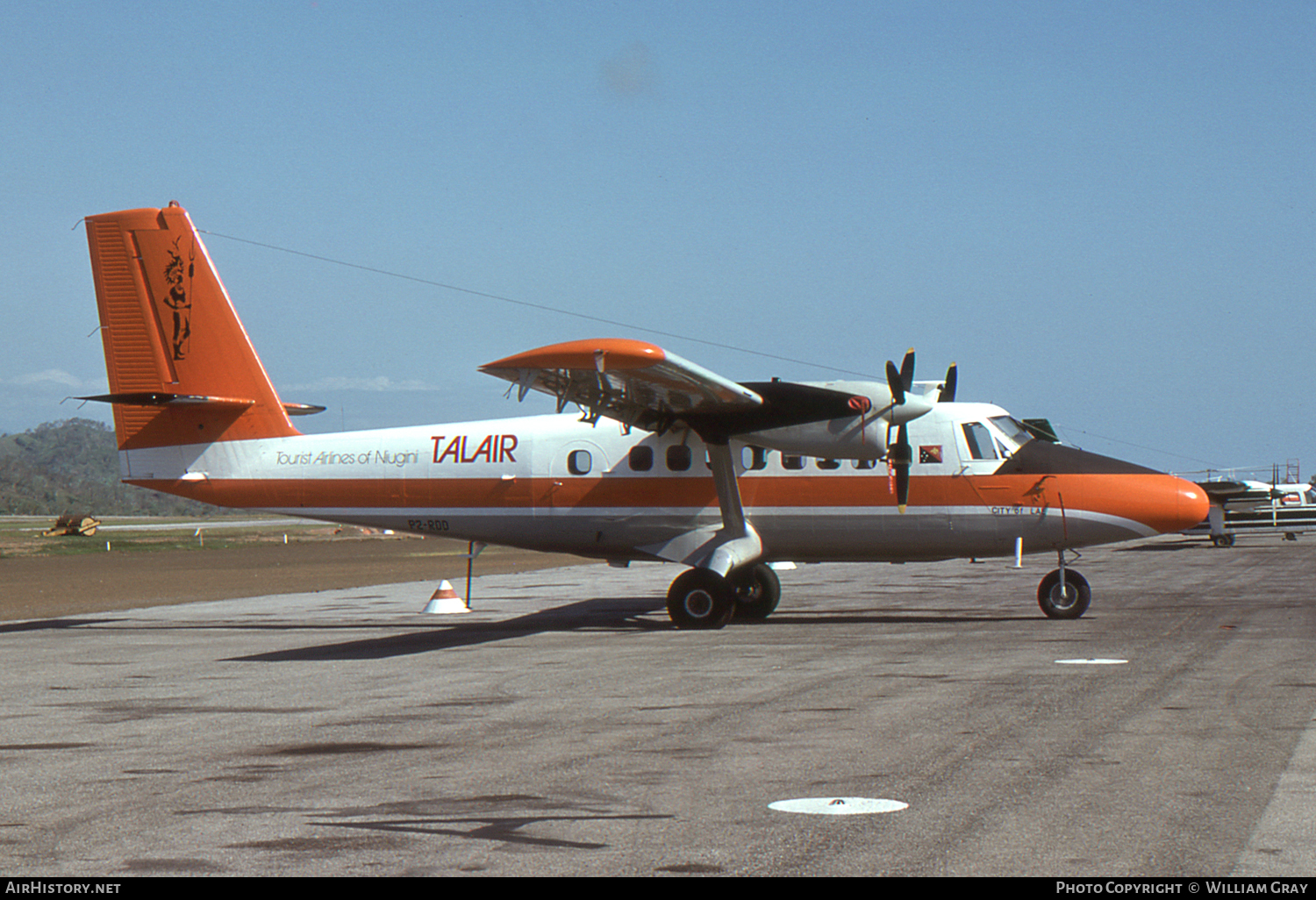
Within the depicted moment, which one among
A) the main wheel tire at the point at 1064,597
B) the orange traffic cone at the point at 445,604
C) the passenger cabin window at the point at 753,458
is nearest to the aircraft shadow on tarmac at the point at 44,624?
the orange traffic cone at the point at 445,604

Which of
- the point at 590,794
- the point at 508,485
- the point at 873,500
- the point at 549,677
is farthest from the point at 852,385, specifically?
the point at 590,794

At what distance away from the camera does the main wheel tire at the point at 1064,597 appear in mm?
19266

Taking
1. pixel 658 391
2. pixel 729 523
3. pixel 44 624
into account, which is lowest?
pixel 44 624

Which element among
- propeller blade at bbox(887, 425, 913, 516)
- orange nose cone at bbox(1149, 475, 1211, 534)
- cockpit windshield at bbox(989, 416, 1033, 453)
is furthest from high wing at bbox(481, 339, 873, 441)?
orange nose cone at bbox(1149, 475, 1211, 534)

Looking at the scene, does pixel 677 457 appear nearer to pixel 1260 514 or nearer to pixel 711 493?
pixel 711 493

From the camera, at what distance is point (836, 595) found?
2617 centimetres

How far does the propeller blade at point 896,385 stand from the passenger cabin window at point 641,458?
4385 millimetres

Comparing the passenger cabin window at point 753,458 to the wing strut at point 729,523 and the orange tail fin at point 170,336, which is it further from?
the orange tail fin at point 170,336

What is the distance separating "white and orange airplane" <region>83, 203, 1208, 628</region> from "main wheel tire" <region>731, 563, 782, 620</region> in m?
0.04

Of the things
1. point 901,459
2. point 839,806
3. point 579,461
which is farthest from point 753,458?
point 839,806

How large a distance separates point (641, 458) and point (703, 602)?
2895 mm

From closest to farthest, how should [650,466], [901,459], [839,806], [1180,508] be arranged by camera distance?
[839,806] < [901,459] < [1180,508] < [650,466]

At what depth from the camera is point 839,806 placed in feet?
23.1
